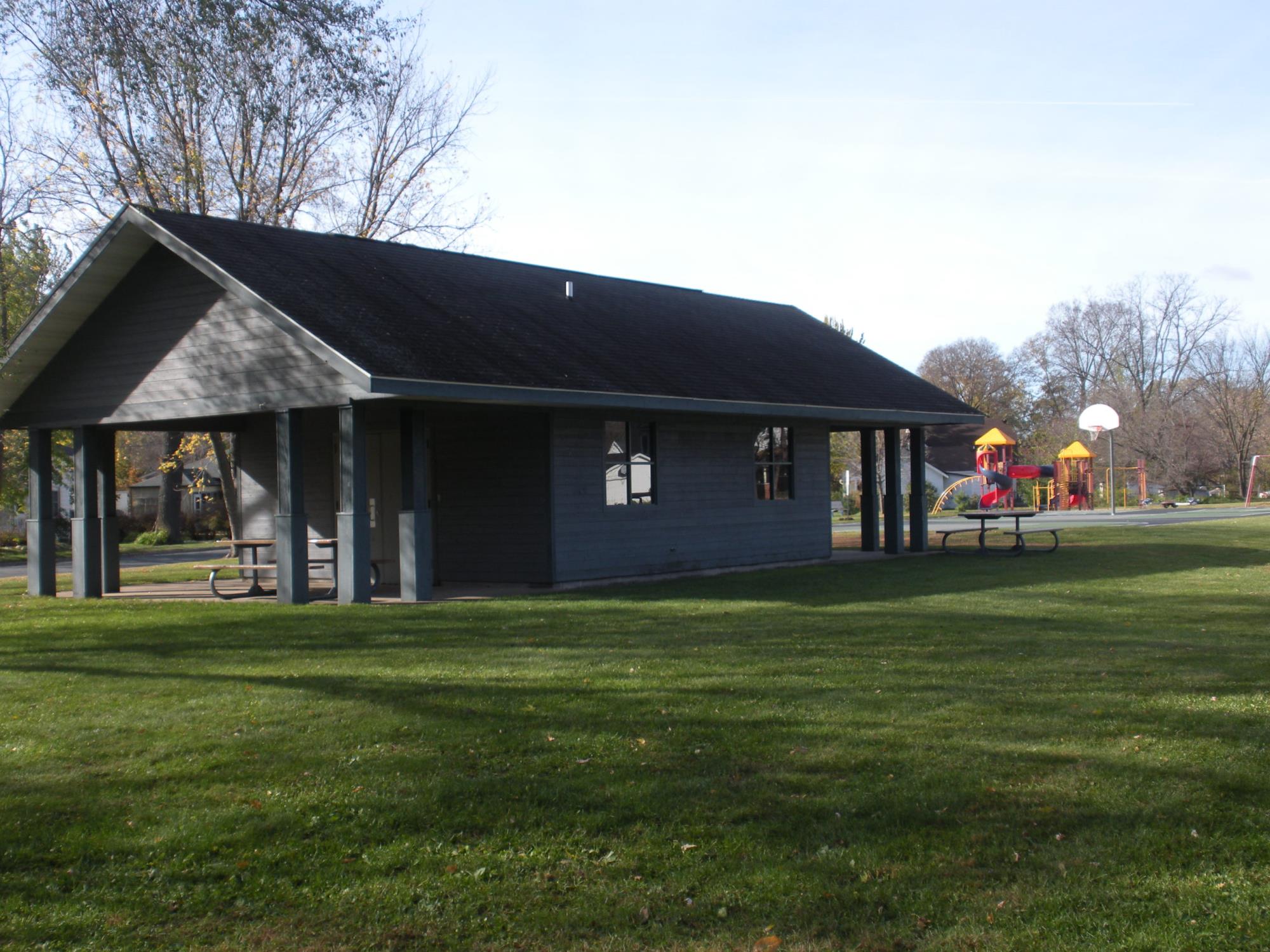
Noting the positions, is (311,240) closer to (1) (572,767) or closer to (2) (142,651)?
(2) (142,651)

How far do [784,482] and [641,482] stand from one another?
3771 millimetres

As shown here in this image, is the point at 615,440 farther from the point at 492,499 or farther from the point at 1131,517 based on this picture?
the point at 1131,517

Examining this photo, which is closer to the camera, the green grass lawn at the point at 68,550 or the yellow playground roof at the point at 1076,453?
the green grass lawn at the point at 68,550

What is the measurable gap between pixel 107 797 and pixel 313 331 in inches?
318

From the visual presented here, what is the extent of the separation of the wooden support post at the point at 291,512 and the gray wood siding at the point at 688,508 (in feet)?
11.0

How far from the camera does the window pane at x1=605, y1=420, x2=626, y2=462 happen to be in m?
17.1

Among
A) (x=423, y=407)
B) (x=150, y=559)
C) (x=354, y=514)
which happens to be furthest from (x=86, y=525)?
(x=150, y=559)

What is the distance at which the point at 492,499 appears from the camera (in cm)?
1677

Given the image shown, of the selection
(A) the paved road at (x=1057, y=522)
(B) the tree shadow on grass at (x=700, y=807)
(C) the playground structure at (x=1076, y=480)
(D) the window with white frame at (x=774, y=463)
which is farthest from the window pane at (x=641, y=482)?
(C) the playground structure at (x=1076, y=480)

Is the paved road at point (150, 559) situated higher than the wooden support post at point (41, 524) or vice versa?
the wooden support post at point (41, 524)

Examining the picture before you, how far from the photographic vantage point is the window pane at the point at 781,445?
20.2m

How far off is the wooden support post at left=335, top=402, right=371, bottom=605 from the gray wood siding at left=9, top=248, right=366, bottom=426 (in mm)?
392

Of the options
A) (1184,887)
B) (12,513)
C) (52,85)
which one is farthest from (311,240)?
(12,513)

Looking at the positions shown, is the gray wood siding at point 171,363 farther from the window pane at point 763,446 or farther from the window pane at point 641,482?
the window pane at point 763,446
